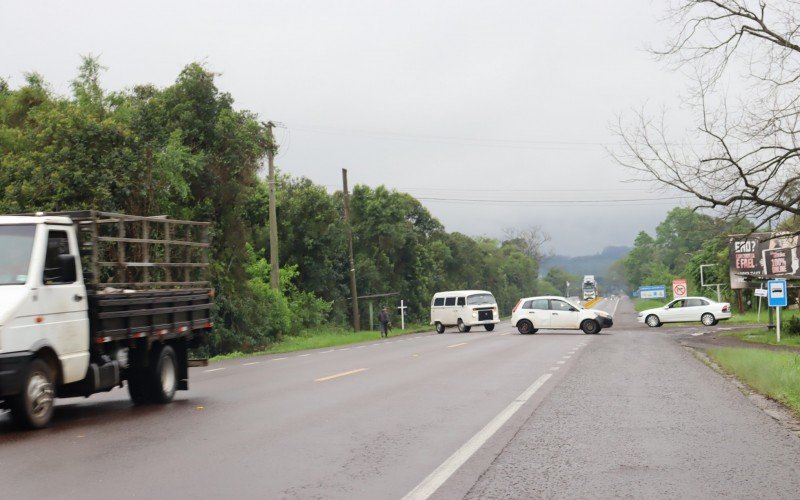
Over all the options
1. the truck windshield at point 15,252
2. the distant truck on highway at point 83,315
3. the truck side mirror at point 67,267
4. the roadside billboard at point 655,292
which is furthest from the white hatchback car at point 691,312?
the roadside billboard at point 655,292

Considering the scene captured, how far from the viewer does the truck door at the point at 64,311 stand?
1042 centimetres

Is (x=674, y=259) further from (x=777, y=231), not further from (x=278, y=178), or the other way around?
(x=777, y=231)

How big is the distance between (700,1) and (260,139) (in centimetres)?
1927

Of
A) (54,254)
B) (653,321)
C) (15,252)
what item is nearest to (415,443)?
(54,254)

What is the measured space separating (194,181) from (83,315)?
81.9ft

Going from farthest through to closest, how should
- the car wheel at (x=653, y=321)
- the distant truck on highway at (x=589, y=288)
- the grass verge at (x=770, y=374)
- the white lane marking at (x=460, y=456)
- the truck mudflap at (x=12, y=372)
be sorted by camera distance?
1. the distant truck on highway at (x=589, y=288)
2. the car wheel at (x=653, y=321)
3. the grass verge at (x=770, y=374)
4. the truck mudflap at (x=12, y=372)
5. the white lane marking at (x=460, y=456)

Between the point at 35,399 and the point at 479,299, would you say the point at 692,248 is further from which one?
the point at 35,399

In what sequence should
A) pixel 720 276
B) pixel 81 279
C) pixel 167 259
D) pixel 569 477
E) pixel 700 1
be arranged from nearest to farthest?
pixel 569 477, pixel 81 279, pixel 167 259, pixel 700 1, pixel 720 276

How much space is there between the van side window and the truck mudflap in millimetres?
1101

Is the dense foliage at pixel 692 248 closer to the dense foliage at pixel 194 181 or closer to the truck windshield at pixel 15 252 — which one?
the dense foliage at pixel 194 181

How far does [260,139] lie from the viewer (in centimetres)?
3788

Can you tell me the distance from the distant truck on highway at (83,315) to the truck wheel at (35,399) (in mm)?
11

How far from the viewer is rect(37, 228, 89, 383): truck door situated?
1042cm

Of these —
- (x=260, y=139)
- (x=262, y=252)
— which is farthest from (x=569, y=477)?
(x=262, y=252)
